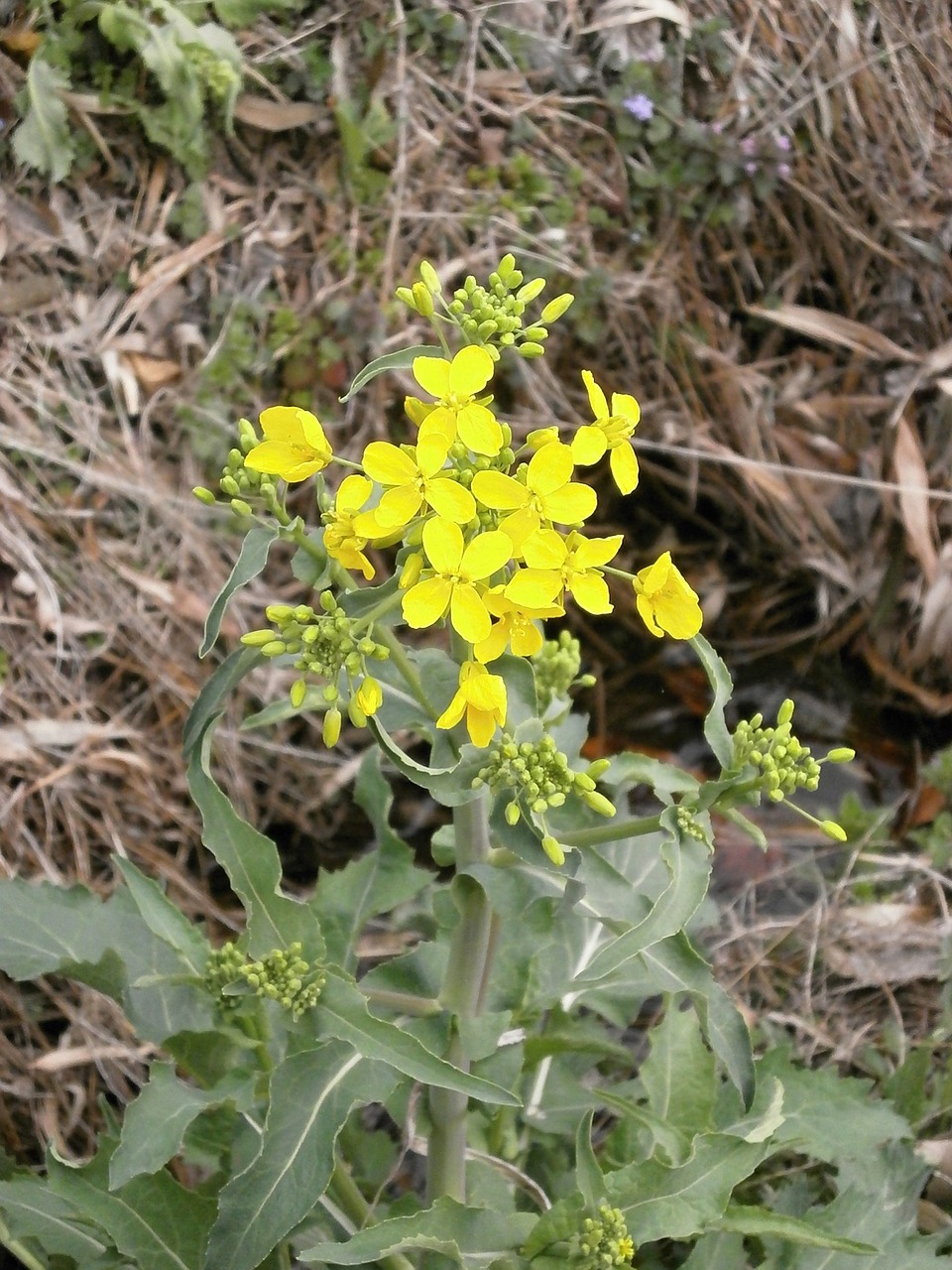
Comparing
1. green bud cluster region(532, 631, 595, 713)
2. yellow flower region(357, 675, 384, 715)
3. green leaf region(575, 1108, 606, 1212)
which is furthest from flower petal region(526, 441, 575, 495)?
green leaf region(575, 1108, 606, 1212)

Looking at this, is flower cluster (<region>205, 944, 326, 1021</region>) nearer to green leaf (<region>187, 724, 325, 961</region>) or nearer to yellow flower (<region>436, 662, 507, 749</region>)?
green leaf (<region>187, 724, 325, 961</region>)

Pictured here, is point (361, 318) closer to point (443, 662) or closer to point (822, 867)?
point (443, 662)

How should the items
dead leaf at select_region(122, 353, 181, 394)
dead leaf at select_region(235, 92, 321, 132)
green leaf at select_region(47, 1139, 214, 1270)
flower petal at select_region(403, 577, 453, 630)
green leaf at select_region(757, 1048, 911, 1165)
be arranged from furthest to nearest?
dead leaf at select_region(235, 92, 321, 132) < dead leaf at select_region(122, 353, 181, 394) < green leaf at select_region(757, 1048, 911, 1165) < green leaf at select_region(47, 1139, 214, 1270) < flower petal at select_region(403, 577, 453, 630)

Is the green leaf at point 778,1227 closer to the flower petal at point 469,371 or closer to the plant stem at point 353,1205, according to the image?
the plant stem at point 353,1205

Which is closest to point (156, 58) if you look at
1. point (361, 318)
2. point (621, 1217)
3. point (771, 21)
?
point (361, 318)

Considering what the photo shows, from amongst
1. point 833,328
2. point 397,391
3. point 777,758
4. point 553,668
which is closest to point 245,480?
point 553,668

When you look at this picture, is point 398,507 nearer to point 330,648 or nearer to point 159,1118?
point 330,648

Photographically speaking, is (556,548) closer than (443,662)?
Yes
